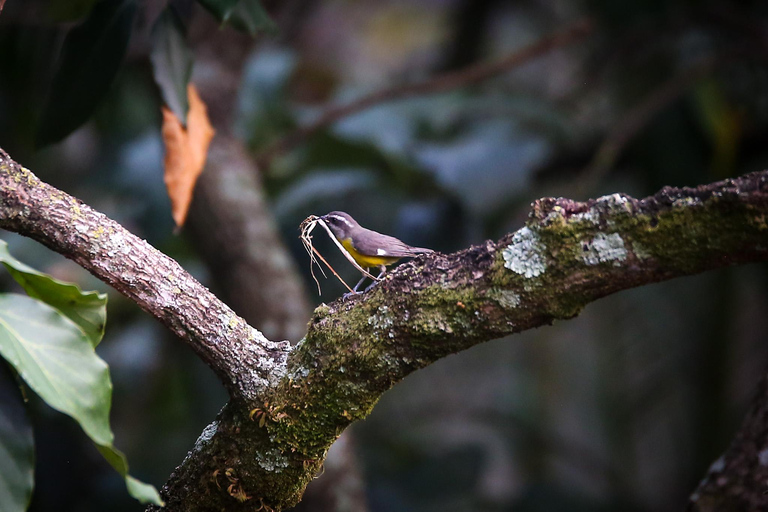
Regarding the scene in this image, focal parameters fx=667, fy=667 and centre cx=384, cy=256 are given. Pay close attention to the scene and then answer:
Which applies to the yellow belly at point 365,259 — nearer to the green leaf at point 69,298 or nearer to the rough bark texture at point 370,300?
the rough bark texture at point 370,300

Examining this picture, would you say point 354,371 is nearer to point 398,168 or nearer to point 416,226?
point 416,226

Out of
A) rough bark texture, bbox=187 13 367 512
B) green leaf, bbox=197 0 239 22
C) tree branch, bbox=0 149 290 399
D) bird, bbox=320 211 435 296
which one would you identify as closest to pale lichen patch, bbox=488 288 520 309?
bird, bbox=320 211 435 296

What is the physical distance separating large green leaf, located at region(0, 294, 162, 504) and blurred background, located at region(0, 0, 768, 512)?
7.24 ft

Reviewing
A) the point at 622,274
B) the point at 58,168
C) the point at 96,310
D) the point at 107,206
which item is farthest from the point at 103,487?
the point at 622,274

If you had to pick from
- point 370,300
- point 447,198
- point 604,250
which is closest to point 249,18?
point 370,300

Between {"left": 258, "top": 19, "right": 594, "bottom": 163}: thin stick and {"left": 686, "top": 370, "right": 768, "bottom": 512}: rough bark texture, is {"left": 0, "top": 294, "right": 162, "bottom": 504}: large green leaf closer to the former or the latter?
{"left": 686, "top": 370, "right": 768, "bottom": 512}: rough bark texture

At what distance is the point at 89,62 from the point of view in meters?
2.07

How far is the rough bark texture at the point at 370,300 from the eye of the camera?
113cm

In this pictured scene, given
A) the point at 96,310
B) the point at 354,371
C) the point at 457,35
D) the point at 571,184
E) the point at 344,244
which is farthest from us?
the point at 457,35

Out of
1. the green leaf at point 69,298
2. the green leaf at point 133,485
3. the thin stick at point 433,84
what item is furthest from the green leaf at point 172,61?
the thin stick at point 433,84

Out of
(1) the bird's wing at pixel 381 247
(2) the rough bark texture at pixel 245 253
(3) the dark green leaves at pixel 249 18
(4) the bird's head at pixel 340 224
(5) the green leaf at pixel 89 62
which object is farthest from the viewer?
(2) the rough bark texture at pixel 245 253

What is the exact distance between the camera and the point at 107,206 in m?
5.14

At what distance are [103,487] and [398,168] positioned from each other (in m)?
2.94

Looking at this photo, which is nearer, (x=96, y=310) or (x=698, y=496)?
(x=96, y=310)
